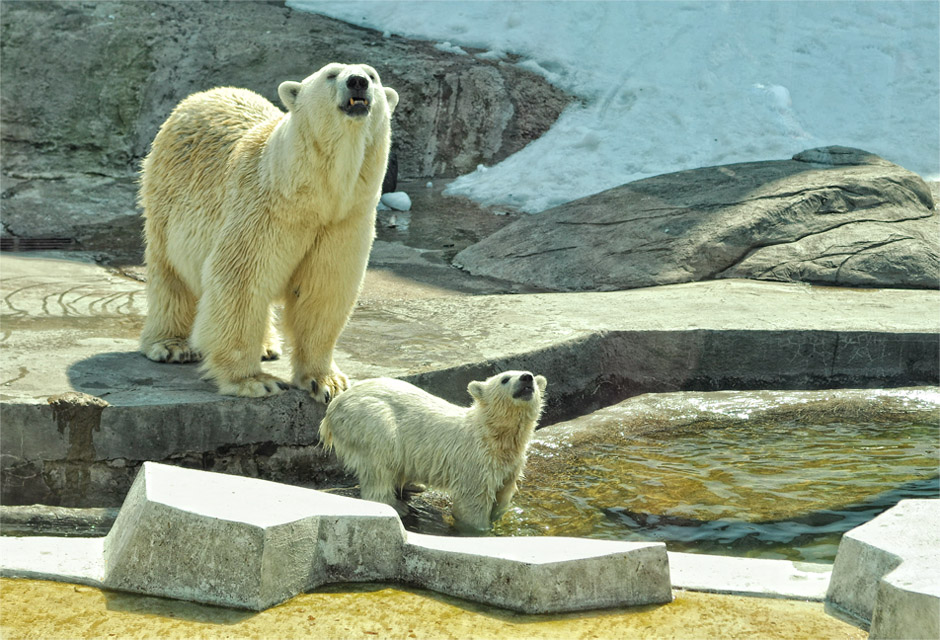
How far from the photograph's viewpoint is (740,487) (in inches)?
156

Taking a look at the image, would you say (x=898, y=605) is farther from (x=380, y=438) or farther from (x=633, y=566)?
(x=380, y=438)

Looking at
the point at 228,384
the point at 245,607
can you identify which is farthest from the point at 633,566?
the point at 228,384

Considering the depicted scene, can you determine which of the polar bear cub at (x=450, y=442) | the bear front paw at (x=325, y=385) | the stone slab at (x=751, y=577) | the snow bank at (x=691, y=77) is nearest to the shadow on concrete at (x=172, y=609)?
the stone slab at (x=751, y=577)

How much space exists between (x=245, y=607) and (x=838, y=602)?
144cm

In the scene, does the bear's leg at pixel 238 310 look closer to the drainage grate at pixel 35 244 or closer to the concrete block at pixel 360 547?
the concrete block at pixel 360 547

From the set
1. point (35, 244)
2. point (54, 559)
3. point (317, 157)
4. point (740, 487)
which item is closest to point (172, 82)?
point (35, 244)

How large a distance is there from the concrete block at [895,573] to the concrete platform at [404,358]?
81.7 inches

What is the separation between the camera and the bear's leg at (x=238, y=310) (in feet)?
12.9

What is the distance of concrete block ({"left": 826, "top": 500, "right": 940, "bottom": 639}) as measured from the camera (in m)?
2.15

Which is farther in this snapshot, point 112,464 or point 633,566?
point 112,464

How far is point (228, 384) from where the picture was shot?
12.9 ft

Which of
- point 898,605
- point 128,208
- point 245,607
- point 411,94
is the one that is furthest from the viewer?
point 411,94

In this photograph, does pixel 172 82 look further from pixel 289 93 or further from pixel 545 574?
pixel 545 574

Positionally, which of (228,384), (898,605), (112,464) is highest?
(898,605)
